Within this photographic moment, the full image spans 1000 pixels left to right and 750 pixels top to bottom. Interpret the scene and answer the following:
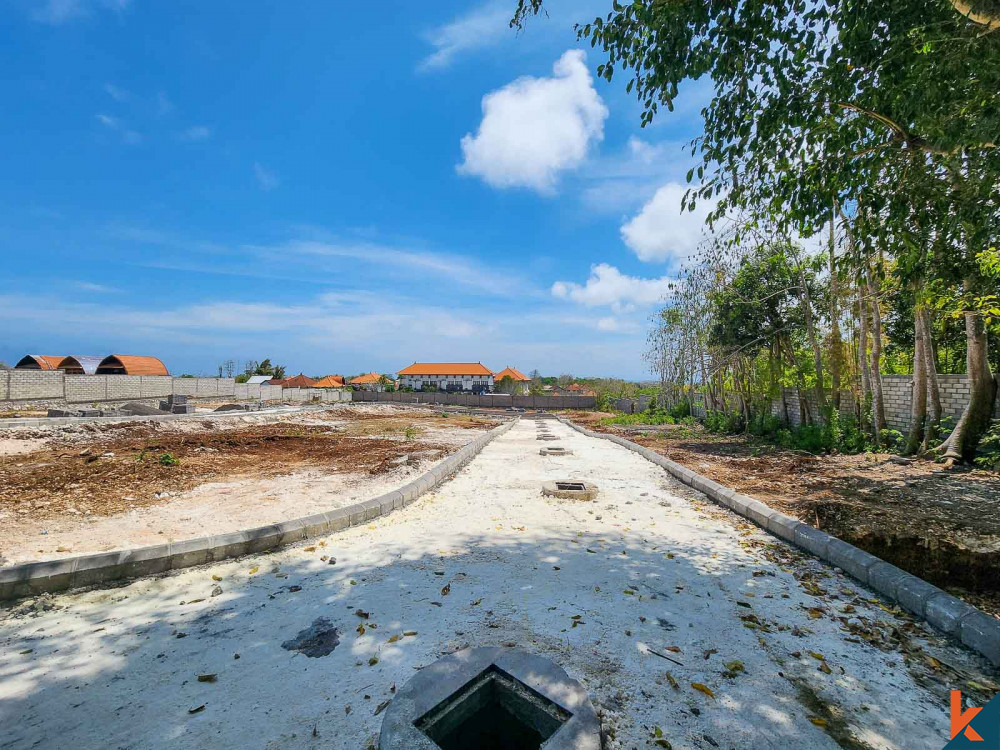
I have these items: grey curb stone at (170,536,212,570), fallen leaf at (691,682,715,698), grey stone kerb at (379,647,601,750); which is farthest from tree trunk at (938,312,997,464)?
grey curb stone at (170,536,212,570)

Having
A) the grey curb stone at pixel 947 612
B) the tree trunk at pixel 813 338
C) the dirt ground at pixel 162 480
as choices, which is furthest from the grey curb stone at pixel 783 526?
the tree trunk at pixel 813 338

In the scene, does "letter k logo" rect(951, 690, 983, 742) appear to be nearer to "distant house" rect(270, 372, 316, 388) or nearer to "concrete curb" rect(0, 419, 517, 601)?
"concrete curb" rect(0, 419, 517, 601)

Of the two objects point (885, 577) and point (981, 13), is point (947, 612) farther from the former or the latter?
point (981, 13)

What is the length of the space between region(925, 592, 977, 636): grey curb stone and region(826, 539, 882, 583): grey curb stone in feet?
2.09

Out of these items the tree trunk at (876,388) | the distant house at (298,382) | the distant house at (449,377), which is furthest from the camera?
the distant house at (449,377)

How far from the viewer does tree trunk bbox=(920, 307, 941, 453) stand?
29.4 ft

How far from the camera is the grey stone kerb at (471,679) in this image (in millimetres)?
1879

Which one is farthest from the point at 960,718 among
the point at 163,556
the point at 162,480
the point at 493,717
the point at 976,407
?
the point at 162,480

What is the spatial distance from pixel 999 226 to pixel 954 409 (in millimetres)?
6707

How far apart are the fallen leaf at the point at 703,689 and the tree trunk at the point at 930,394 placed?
9981 millimetres

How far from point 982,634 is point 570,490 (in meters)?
4.56

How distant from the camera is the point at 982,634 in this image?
273 centimetres

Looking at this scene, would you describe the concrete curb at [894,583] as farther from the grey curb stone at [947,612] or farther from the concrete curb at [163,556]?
the concrete curb at [163,556]

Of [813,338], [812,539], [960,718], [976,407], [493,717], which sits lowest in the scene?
[493,717]
